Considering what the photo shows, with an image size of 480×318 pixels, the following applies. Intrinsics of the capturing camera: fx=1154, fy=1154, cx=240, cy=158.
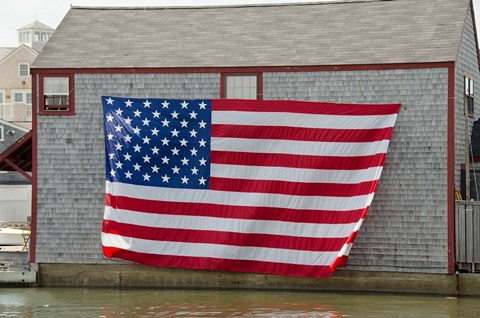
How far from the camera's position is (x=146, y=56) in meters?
32.7

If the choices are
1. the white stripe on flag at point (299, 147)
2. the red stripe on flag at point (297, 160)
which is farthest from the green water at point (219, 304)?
the white stripe on flag at point (299, 147)

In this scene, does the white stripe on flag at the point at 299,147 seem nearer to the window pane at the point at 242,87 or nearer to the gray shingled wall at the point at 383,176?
the gray shingled wall at the point at 383,176

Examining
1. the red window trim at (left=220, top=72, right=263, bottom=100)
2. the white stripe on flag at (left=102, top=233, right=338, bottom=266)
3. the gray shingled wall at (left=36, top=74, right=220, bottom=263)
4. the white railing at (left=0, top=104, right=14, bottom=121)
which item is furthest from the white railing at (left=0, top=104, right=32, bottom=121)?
the red window trim at (left=220, top=72, right=263, bottom=100)

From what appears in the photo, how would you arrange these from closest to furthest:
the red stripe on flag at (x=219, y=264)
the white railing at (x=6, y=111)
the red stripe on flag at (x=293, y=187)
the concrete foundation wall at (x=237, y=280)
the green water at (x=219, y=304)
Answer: the green water at (x=219, y=304) < the concrete foundation wall at (x=237, y=280) < the red stripe on flag at (x=293, y=187) < the red stripe on flag at (x=219, y=264) < the white railing at (x=6, y=111)

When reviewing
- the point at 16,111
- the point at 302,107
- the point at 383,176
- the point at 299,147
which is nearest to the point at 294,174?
the point at 299,147

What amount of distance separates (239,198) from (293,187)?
4.90ft

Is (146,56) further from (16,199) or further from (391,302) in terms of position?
(16,199)

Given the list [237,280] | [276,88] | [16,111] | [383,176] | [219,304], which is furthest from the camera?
[16,111]

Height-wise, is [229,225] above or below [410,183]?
below

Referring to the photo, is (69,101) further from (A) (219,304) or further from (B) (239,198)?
(A) (219,304)

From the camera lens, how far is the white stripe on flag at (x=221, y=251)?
30609mm

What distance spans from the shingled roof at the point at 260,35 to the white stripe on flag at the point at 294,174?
2.95 m

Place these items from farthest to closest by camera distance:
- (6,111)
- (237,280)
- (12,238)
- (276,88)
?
(6,111), (12,238), (276,88), (237,280)

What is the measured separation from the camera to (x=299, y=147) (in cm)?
3067
